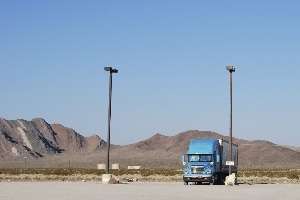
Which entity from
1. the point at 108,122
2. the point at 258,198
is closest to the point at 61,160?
the point at 108,122

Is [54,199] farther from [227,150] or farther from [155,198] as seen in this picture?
[227,150]

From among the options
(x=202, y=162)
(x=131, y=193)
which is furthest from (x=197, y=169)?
(x=131, y=193)

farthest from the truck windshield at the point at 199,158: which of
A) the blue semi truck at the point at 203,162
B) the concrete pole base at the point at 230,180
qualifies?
the concrete pole base at the point at 230,180

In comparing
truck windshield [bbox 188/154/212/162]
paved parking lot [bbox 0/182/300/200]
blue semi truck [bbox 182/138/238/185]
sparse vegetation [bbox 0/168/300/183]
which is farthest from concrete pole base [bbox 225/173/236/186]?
sparse vegetation [bbox 0/168/300/183]

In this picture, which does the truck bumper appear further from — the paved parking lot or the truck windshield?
the paved parking lot

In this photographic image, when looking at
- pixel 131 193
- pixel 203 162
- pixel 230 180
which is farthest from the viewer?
pixel 203 162

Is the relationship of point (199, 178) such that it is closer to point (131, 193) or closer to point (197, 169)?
point (197, 169)

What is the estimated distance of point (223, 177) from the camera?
54125 millimetres

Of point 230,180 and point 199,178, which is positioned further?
point 199,178

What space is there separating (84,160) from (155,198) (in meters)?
167

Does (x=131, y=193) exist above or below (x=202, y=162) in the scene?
below

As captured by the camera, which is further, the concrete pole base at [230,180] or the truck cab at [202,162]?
the truck cab at [202,162]

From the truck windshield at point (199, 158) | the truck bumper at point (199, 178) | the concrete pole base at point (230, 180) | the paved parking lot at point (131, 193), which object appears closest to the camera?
the paved parking lot at point (131, 193)

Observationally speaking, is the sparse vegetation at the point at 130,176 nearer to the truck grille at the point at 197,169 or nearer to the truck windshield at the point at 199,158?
the truck windshield at the point at 199,158
